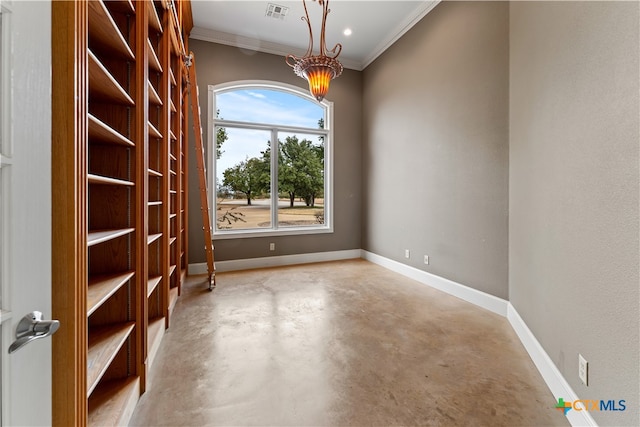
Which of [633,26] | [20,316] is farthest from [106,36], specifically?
[633,26]

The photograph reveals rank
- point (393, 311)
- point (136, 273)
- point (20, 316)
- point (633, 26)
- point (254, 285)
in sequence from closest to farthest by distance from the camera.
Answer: point (20, 316) < point (633, 26) < point (136, 273) < point (393, 311) < point (254, 285)

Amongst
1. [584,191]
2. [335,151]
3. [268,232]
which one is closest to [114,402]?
[584,191]

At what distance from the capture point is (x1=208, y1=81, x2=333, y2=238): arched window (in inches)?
176

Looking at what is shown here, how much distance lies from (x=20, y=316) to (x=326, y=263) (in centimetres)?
442

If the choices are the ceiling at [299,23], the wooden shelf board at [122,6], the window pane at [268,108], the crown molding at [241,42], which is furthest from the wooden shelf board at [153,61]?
the crown molding at [241,42]

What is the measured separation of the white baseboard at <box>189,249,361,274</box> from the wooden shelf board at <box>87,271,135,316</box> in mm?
2823

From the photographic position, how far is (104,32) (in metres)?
1.26

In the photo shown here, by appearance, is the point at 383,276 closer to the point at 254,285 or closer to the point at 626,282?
the point at 254,285

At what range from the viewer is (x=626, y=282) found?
1122 mm

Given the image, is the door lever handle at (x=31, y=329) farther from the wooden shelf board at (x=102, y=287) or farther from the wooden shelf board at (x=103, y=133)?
the wooden shelf board at (x=103, y=133)

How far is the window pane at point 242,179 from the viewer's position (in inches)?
177

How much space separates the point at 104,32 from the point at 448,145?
131 inches

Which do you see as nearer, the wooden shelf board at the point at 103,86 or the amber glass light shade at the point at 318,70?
the wooden shelf board at the point at 103,86

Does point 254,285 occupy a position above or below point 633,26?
below
